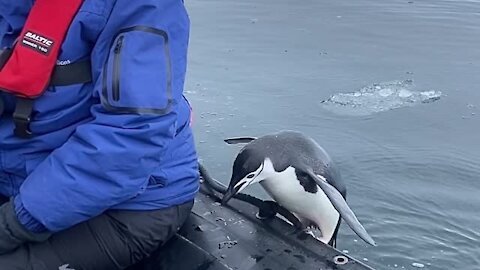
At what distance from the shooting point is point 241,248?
218 cm

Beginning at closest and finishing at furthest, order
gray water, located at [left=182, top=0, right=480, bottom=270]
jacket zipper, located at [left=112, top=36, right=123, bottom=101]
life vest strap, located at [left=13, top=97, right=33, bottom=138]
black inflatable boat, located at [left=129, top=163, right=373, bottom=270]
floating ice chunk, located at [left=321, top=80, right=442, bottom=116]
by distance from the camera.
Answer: jacket zipper, located at [left=112, top=36, right=123, bottom=101], life vest strap, located at [left=13, top=97, right=33, bottom=138], black inflatable boat, located at [left=129, top=163, right=373, bottom=270], gray water, located at [left=182, top=0, right=480, bottom=270], floating ice chunk, located at [left=321, top=80, right=442, bottom=116]

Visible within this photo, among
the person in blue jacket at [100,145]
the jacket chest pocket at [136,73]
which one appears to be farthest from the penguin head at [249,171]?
the jacket chest pocket at [136,73]

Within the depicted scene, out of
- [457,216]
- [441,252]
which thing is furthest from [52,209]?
[457,216]

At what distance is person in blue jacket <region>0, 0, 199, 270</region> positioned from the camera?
1.83m

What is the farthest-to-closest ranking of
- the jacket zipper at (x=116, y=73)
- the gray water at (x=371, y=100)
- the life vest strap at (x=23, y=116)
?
the gray water at (x=371, y=100) < the life vest strap at (x=23, y=116) < the jacket zipper at (x=116, y=73)

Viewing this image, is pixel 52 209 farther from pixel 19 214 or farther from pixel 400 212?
pixel 400 212

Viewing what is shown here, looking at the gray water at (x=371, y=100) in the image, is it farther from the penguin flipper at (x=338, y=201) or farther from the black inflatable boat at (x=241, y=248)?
the black inflatable boat at (x=241, y=248)

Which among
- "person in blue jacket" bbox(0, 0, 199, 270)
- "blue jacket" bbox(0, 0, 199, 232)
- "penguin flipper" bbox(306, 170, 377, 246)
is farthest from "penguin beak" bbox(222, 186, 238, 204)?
"blue jacket" bbox(0, 0, 199, 232)

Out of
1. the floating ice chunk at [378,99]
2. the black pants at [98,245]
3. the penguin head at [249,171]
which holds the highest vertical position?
the black pants at [98,245]

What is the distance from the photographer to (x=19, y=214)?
1895mm

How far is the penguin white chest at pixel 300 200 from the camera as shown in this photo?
242 cm

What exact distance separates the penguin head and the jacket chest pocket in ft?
2.06

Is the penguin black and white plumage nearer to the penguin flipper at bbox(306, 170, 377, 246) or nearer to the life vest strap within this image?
the penguin flipper at bbox(306, 170, 377, 246)

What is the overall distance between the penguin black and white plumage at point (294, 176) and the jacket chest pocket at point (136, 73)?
64cm
